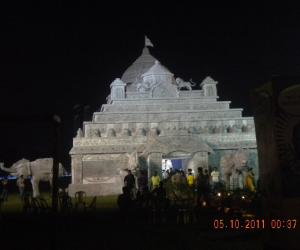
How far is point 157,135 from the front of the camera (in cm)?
3444

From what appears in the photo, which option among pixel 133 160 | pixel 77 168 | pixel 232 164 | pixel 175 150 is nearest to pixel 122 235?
pixel 232 164

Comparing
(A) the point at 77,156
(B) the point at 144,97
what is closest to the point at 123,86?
(B) the point at 144,97

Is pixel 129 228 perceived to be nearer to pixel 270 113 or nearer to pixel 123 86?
pixel 270 113

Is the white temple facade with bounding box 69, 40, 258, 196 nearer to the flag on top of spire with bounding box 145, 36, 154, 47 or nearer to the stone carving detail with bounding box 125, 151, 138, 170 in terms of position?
the stone carving detail with bounding box 125, 151, 138, 170

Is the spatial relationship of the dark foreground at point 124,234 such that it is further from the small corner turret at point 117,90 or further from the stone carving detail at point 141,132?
the small corner turret at point 117,90

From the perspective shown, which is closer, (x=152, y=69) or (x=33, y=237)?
(x=33, y=237)

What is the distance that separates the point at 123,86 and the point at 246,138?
13184mm

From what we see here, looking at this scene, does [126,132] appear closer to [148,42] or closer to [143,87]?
[143,87]

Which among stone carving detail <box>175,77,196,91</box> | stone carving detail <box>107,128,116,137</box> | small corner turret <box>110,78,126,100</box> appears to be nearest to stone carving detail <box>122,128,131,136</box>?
stone carving detail <box>107,128,116,137</box>

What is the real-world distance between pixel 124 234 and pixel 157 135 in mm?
22764

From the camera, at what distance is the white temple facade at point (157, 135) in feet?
106

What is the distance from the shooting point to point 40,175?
96.8 feet

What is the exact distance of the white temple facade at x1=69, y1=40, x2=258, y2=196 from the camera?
1277 inches

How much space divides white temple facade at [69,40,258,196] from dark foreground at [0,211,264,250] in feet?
53.7
